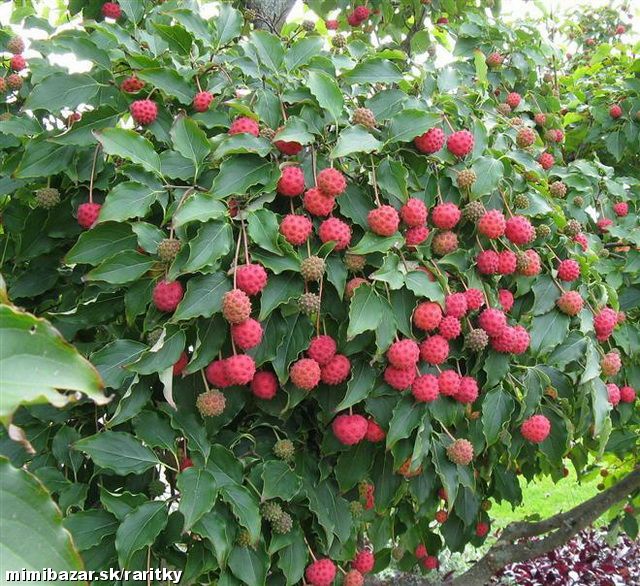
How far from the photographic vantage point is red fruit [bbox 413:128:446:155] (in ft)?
5.57

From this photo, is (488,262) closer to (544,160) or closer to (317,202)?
(317,202)

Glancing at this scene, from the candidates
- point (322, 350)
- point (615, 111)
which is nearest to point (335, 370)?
point (322, 350)

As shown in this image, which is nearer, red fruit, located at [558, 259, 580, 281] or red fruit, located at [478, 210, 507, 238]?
red fruit, located at [478, 210, 507, 238]

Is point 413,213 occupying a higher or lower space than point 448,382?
higher

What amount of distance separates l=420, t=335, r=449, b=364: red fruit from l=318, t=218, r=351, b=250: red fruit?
0.32 m

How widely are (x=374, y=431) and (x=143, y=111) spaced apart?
1.04 metres

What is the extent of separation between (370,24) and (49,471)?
358 cm

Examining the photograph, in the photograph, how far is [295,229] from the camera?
1.51m

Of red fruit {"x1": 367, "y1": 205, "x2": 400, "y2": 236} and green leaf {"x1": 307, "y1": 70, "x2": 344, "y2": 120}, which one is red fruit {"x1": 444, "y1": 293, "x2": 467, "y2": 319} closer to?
red fruit {"x1": 367, "y1": 205, "x2": 400, "y2": 236}

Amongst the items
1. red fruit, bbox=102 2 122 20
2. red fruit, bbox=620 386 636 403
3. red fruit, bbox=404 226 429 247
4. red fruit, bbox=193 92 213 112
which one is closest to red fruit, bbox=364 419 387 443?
red fruit, bbox=404 226 429 247

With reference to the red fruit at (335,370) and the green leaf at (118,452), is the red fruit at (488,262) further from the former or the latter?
the green leaf at (118,452)

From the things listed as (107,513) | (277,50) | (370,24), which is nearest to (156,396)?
(107,513)

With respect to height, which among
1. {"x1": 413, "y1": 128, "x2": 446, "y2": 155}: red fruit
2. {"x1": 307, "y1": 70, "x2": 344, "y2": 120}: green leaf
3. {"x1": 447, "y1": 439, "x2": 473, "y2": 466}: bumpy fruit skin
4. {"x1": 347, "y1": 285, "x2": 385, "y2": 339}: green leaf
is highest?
{"x1": 307, "y1": 70, "x2": 344, "y2": 120}: green leaf

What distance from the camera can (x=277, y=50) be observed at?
1.83 meters
